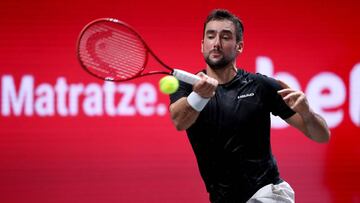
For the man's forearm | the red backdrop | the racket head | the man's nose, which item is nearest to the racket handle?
the man's forearm

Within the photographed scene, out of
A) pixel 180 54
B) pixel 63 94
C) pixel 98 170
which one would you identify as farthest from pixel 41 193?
pixel 180 54

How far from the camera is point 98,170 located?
3393mm

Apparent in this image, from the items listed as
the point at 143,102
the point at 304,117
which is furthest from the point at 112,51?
the point at 143,102

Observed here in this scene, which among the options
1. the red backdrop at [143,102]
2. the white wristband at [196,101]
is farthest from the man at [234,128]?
the red backdrop at [143,102]

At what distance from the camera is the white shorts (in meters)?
2.21

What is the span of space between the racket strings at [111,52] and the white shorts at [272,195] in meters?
0.67

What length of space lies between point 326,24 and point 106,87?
4.58 feet

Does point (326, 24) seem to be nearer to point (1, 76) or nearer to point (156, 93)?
point (156, 93)

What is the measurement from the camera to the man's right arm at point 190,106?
1.93 meters

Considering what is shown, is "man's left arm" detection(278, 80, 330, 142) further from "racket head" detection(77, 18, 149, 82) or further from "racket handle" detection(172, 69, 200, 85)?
"racket head" detection(77, 18, 149, 82)

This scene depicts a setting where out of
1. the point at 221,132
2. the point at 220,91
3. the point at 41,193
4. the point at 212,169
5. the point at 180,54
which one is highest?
the point at 180,54

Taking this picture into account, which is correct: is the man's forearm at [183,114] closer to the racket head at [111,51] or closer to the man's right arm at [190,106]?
the man's right arm at [190,106]

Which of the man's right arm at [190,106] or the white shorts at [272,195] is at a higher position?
the man's right arm at [190,106]

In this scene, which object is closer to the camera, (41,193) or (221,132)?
(221,132)
